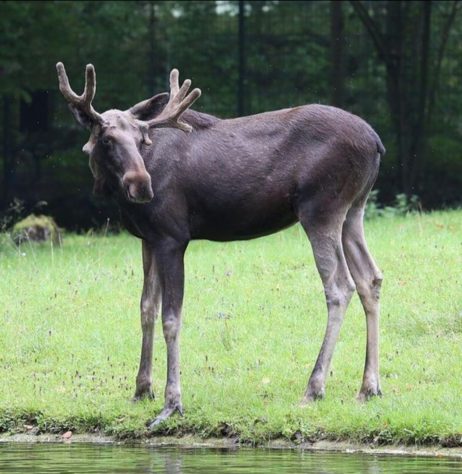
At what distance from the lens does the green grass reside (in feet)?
32.0

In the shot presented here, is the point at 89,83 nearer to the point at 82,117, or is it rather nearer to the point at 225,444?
the point at 82,117

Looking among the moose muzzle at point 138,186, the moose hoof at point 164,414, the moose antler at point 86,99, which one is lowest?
the moose hoof at point 164,414

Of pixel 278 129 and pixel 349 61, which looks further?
pixel 349 61

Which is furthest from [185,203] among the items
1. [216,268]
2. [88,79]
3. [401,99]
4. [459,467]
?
[401,99]

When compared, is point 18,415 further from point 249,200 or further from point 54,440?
point 249,200

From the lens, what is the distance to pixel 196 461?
352 inches

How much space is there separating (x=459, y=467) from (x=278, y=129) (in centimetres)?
311

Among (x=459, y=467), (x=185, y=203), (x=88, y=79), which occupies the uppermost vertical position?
(x=88, y=79)

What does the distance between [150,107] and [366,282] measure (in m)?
2.05

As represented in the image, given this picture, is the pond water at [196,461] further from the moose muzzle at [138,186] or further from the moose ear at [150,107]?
the moose ear at [150,107]

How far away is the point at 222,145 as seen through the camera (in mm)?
10508

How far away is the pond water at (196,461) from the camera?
8.51m

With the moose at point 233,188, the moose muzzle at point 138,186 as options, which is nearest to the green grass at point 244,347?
the moose at point 233,188

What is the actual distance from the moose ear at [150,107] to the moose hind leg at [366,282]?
5.29 feet
